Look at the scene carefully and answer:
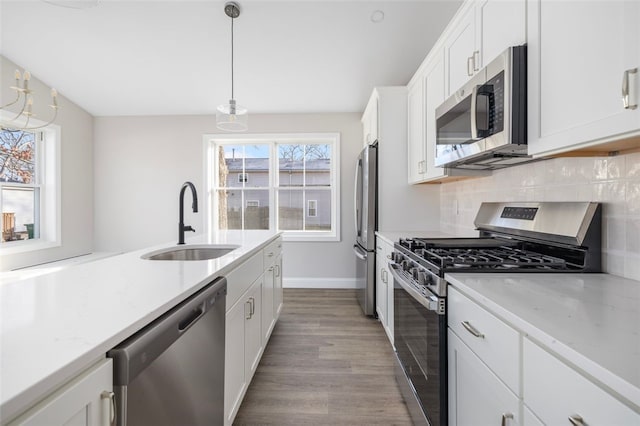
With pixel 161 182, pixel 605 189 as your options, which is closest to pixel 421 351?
pixel 605 189

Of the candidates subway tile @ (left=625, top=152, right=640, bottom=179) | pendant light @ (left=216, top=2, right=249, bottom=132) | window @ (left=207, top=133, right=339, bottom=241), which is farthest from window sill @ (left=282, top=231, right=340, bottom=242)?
subway tile @ (left=625, top=152, right=640, bottom=179)

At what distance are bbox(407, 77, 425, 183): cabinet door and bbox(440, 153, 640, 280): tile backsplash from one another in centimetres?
74

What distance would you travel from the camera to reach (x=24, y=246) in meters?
3.41

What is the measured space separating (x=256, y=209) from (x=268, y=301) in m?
2.23

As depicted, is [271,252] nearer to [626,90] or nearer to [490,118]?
[490,118]

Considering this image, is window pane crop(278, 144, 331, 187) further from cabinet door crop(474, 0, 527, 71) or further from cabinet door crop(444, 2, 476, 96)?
cabinet door crop(474, 0, 527, 71)

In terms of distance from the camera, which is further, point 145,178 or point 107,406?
point 145,178

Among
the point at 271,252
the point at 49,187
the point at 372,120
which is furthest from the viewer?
the point at 49,187

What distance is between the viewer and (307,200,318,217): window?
423 cm

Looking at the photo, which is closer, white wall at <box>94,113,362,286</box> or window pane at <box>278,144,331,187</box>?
white wall at <box>94,113,362,286</box>

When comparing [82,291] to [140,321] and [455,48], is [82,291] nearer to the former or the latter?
[140,321]

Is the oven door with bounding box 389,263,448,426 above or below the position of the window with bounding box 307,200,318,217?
below

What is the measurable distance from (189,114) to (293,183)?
175 centimetres

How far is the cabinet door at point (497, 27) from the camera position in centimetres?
124
